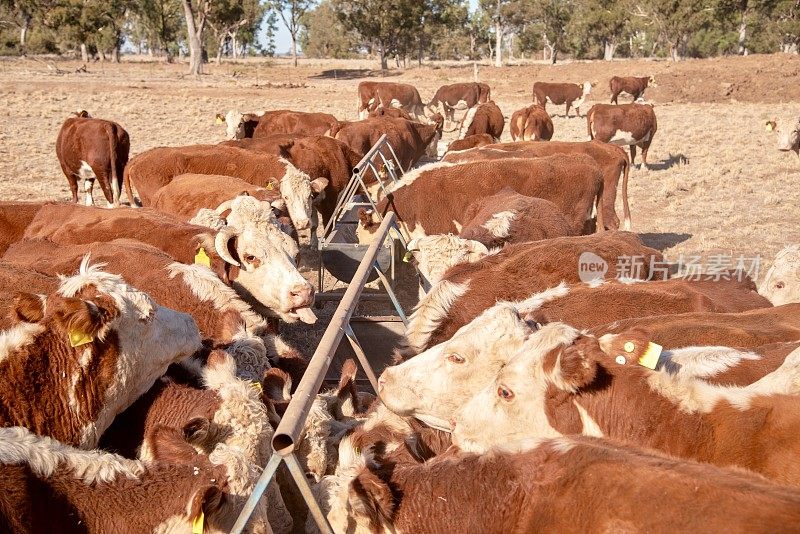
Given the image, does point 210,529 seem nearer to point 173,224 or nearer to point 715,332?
point 715,332

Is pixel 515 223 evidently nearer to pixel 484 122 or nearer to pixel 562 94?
pixel 484 122

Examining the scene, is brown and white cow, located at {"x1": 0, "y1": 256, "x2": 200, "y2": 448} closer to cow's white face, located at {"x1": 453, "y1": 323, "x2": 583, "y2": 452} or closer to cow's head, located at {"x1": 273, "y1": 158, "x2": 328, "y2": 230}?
cow's white face, located at {"x1": 453, "y1": 323, "x2": 583, "y2": 452}

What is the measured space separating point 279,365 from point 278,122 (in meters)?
13.1

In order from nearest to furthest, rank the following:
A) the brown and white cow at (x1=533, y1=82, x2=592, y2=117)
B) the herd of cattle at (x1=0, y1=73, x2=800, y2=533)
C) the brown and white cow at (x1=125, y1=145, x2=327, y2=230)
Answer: the herd of cattle at (x1=0, y1=73, x2=800, y2=533) < the brown and white cow at (x1=125, y1=145, x2=327, y2=230) < the brown and white cow at (x1=533, y1=82, x2=592, y2=117)

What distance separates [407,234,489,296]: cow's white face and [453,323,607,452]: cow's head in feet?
9.69

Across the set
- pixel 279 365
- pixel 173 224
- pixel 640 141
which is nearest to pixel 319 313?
pixel 173 224

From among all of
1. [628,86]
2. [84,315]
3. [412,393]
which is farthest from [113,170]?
[628,86]

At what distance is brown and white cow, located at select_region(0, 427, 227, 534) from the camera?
2.60m

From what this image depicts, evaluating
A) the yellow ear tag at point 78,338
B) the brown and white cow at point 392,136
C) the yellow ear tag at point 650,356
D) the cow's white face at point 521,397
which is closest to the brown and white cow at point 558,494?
the cow's white face at point 521,397

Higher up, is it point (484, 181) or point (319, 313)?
point (484, 181)

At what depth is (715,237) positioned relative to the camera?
11.2 metres

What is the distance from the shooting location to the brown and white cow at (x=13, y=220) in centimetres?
684

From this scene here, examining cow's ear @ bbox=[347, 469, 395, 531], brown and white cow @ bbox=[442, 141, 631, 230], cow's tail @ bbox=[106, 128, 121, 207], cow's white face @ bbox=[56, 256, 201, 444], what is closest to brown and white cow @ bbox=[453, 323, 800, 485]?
cow's ear @ bbox=[347, 469, 395, 531]

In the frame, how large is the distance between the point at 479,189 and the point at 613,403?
19.9 feet
